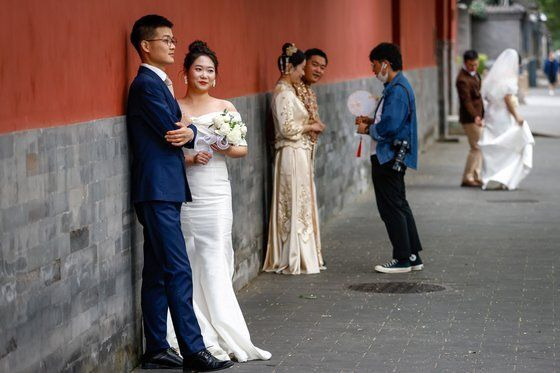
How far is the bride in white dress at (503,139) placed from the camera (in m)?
18.0

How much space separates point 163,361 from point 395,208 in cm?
421

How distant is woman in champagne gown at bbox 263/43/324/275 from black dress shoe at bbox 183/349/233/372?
3.78m

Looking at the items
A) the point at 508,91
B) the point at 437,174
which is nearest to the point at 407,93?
the point at 508,91

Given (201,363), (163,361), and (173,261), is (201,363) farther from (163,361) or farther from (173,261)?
(173,261)

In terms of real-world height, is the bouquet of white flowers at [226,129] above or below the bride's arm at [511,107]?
above

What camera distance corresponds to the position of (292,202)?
1151cm

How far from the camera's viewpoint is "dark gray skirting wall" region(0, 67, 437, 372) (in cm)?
591

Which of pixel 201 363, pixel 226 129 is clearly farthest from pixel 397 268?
pixel 201 363

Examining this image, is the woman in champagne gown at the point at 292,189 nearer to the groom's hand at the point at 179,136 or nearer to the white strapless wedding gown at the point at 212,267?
the white strapless wedding gown at the point at 212,267

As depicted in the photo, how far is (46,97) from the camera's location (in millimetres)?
6430

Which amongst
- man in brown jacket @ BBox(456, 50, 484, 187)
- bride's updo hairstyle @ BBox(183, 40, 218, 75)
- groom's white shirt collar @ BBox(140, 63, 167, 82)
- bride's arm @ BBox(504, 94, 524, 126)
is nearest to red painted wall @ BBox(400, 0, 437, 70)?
man in brown jacket @ BBox(456, 50, 484, 187)

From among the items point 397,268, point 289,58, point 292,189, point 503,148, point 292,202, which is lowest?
point 397,268

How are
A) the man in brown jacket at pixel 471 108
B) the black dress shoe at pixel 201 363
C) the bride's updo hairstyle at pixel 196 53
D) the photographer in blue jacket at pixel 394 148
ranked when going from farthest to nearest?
the man in brown jacket at pixel 471 108 < the photographer in blue jacket at pixel 394 148 < the bride's updo hairstyle at pixel 196 53 < the black dress shoe at pixel 201 363

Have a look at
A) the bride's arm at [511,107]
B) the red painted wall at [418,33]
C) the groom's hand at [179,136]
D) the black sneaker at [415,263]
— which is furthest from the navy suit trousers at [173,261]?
the red painted wall at [418,33]
